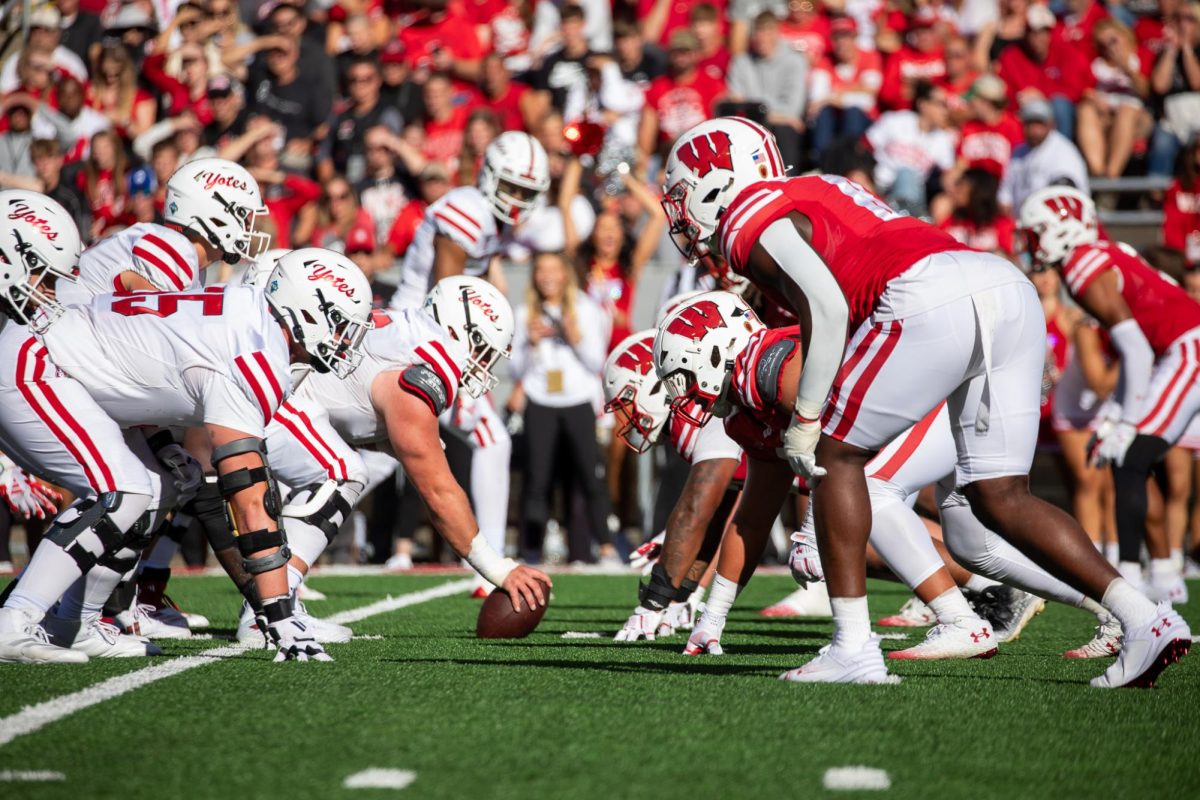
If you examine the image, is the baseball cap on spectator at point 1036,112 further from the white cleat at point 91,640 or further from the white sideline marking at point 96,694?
the white cleat at point 91,640

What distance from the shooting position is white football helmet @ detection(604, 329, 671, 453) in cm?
672

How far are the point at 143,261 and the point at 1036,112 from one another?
8400 millimetres

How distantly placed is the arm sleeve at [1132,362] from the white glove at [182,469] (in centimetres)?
524

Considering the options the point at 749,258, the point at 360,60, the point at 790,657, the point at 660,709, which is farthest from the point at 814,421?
the point at 360,60

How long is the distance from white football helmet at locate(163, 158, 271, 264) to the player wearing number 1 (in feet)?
8.57

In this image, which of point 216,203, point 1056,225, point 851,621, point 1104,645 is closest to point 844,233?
point 851,621

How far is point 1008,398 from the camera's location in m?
4.79

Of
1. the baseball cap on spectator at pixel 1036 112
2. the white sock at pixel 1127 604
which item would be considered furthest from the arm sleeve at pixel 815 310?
the baseball cap on spectator at pixel 1036 112

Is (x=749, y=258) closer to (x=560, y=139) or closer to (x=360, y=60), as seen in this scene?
(x=560, y=139)

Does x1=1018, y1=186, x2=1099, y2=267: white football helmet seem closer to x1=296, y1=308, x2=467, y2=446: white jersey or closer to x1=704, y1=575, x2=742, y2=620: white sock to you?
x1=296, y1=308, x2=467, y2=446: white jersey

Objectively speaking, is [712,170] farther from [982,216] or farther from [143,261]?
[982,216]

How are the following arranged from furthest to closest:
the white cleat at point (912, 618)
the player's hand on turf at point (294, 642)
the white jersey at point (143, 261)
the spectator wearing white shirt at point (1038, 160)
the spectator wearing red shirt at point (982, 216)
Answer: the spectator wearing white shirt at point (1038, 160) < the spectator wearing red shirt at point (982, 216) < the white cleat at point (912, 618) < the white jersey at point (143, 261) < the player's hand on turf at point (294, 642)

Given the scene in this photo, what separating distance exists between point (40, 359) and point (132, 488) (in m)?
0.55

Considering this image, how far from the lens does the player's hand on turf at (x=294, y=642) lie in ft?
17.4
